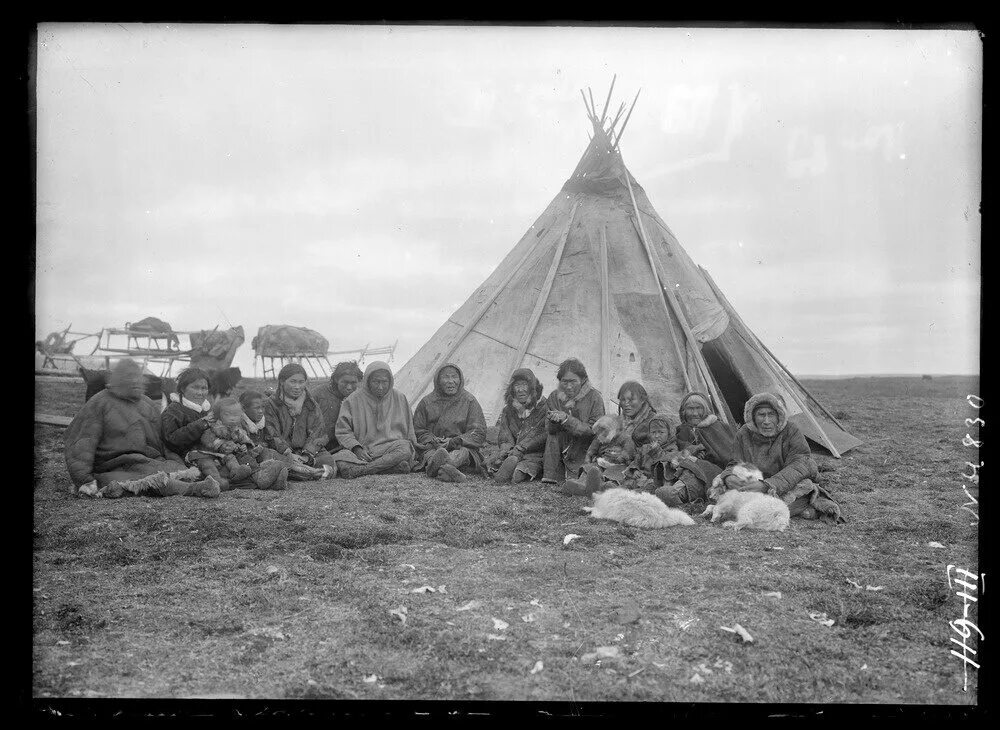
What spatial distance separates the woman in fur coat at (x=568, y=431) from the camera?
6.01 m

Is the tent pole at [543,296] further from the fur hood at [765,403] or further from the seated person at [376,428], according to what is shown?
the fur hood at [765,403]

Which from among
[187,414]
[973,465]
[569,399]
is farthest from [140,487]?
[973,465]

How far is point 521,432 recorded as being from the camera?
6.34m

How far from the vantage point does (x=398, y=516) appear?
532cm

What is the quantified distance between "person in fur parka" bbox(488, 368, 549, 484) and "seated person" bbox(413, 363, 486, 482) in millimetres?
198

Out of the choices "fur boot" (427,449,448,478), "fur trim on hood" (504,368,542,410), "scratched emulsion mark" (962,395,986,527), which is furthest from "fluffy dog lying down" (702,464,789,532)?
"fur boot" (427,449,448,478)

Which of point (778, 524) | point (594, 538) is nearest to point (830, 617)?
point (778, 524)

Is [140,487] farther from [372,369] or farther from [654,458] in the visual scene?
[654,458]

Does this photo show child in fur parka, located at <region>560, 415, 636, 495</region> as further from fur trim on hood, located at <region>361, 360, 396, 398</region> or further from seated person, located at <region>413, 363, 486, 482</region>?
fur trim on hood, located at <region>361, 360, 396, 398</region>

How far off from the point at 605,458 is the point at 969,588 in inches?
97.7

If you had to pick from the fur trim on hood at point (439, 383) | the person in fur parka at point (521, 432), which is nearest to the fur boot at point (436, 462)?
the person in fur parka at point (521, 432)

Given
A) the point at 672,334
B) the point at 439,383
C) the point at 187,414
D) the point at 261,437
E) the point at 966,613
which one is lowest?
the point at 966,613

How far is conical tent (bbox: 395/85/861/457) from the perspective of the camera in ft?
22.4

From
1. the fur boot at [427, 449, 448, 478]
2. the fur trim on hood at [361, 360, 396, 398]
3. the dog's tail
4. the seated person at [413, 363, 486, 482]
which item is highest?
Result: the fur trim on hood at [361, 360, 396, 398]
